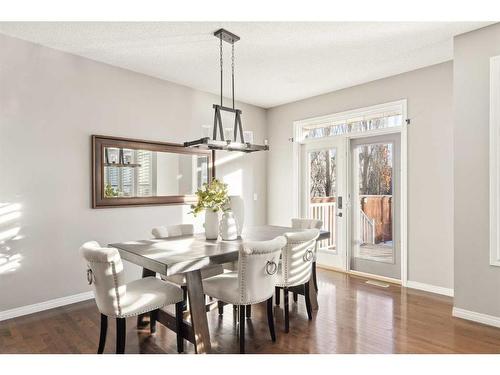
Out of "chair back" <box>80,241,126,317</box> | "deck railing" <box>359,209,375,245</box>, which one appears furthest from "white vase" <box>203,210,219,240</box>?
"deck railing" <box>359,209,375,245</box>

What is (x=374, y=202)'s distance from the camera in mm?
4562

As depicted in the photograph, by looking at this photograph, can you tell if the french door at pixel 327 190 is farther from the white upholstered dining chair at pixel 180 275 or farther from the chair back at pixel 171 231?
the chair back at pixel 171 231

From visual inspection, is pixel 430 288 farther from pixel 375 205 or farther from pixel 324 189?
pixel 324 189

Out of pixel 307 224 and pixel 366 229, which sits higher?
pixel 307 224

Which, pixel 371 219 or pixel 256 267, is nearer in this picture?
pixel 256 267

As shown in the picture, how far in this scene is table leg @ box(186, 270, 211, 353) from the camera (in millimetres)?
2332

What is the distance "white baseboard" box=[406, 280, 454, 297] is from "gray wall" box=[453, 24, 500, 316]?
27.1 inches

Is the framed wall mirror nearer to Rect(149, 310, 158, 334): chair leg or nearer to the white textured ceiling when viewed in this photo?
the white textured ceiling

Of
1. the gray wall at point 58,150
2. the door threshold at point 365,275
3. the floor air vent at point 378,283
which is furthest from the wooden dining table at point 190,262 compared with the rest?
the door threshold at point 365,275

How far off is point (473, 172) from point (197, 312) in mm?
2764

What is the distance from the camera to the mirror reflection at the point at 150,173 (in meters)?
3.86

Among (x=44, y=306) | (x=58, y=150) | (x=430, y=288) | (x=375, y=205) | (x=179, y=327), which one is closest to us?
(x=179, y=327)

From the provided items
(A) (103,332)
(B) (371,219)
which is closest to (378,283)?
(B) (371,219)

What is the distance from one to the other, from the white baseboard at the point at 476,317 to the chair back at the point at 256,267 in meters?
1.99
